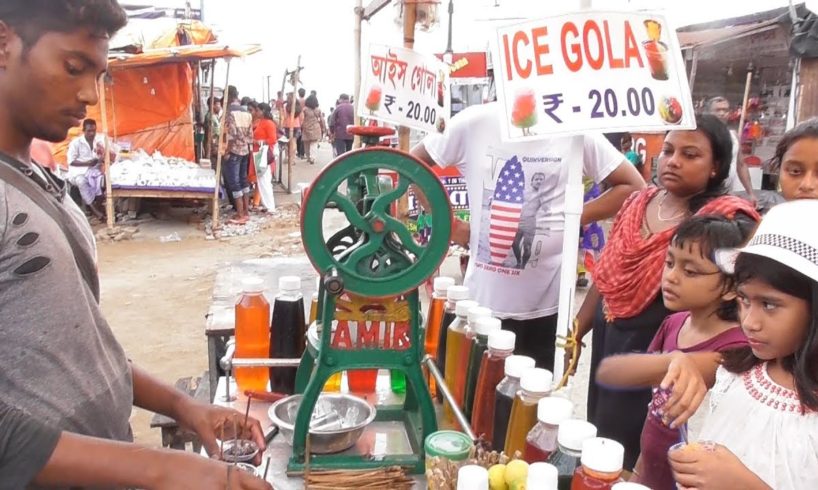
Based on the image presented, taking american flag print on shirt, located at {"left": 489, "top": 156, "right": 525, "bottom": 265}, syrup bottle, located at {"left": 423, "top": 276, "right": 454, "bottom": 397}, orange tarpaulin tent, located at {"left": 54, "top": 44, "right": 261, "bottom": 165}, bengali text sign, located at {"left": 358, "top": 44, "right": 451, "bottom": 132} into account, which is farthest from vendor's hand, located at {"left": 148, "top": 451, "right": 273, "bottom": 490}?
orange tarpaulin tent, located at {"left": 54, "top": 44, "right": 261, "bottom": 165}

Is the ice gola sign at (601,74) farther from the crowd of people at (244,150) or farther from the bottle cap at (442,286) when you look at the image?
the crowd of people at (244,150)

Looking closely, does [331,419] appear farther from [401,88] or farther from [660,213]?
[401,88]

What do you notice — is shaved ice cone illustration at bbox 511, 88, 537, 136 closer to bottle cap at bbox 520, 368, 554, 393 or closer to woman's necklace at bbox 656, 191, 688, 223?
bottle cap at bbox 520, 368, 554, 393

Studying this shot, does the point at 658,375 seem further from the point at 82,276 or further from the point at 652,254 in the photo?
the point at 82,276

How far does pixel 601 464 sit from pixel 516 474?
0.15 m

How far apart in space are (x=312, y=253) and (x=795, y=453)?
112 cm

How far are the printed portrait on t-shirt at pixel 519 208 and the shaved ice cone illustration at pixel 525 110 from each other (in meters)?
0.88

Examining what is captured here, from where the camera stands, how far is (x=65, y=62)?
1.13 meters

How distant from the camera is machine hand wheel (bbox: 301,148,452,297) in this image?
1.53 meters

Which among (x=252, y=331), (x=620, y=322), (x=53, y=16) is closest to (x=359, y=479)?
(x=252, y=331)

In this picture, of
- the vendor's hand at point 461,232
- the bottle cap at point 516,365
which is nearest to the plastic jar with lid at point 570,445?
the bottle cap at point 516,365

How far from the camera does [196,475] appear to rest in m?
1.07

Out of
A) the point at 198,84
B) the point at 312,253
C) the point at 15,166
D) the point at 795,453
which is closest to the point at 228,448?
the point at 312,253

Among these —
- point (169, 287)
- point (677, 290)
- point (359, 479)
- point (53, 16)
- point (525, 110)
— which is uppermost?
point (53, 16)
